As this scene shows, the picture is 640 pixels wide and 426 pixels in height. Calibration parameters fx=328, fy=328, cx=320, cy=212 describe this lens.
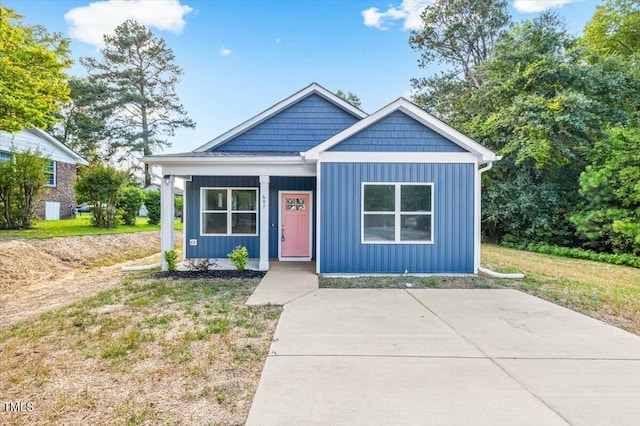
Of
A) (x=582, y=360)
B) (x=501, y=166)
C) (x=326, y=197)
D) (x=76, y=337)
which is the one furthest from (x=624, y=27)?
(x=76, y=337)

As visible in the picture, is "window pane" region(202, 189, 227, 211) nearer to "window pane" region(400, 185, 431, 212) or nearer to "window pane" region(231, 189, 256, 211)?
"window pane" region(231, 189, 256, 211)

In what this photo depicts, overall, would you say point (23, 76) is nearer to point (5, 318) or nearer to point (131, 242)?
point (131, 242)

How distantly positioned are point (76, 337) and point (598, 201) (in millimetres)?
16247

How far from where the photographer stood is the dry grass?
2.72m

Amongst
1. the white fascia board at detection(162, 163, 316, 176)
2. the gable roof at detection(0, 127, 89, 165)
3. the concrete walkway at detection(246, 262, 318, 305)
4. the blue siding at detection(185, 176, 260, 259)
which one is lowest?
the concrete walkway at detection(246, 262, 318, 305)

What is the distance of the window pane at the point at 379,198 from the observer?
806 cm

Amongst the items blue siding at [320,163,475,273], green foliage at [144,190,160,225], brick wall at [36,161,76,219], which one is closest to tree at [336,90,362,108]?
green foliage at [144,190,160,225]

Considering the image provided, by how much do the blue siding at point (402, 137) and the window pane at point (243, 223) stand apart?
13.5 ft

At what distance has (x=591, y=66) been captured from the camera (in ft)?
46.8

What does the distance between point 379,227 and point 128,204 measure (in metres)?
13.7

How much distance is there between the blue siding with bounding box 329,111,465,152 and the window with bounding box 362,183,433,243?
3.05 ft

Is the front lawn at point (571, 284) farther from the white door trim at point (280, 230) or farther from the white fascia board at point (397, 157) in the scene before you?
the white fascia board at point (397, 157)

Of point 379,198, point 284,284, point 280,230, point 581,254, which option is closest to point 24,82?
point 280,230

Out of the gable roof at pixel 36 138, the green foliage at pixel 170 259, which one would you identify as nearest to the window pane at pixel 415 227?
the green foliage at pixel 170 259
